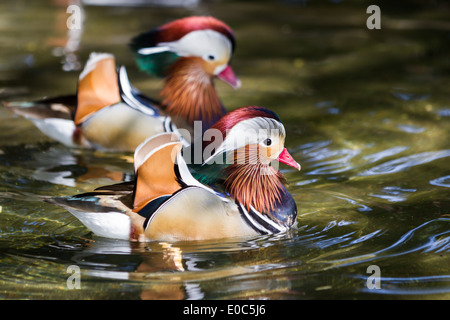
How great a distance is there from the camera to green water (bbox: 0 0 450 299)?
145 inches

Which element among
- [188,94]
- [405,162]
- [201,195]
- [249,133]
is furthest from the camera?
[188,94]

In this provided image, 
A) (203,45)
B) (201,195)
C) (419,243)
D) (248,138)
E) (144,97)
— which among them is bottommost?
(419,243)

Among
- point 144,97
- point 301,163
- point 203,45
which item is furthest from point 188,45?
point 301,163

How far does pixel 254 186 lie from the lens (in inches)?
164

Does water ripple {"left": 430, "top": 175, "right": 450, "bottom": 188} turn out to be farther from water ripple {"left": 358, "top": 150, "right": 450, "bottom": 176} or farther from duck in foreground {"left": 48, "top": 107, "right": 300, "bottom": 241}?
duck in foreground {"left": 48, "top": 107, "right": 300, "bottom": 241}

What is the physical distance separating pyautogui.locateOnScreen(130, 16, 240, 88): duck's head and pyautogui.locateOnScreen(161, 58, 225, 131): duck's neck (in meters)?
0.07

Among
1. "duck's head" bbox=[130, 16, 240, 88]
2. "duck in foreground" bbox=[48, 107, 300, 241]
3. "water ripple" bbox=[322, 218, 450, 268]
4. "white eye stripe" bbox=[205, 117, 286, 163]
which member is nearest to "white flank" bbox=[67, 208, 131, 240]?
"duck in foreground" bbox=[48, 107, 300, 241]

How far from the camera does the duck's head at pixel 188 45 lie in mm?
5656

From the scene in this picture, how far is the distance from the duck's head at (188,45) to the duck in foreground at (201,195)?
1.71m

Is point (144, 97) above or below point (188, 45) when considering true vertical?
below

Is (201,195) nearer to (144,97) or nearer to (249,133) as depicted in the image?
(249,133)

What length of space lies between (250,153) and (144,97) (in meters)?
1.95

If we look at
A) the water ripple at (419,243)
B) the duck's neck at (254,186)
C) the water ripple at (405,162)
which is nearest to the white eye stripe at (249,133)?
the duck's neck at (254,186)

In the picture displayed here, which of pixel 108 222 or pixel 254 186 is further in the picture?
pixel 254 186
